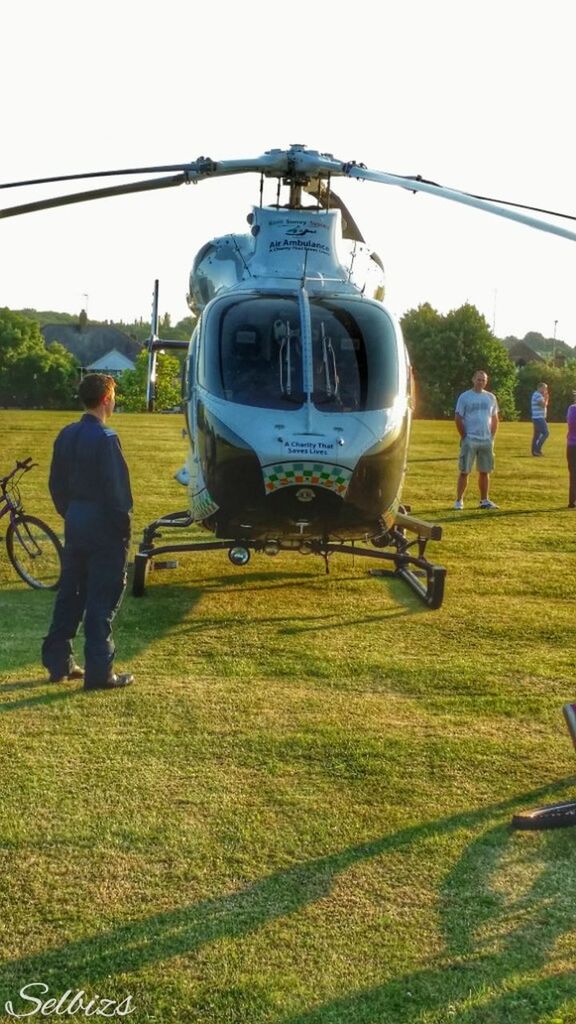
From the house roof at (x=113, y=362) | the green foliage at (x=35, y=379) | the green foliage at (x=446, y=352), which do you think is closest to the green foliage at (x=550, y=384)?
the green foliage at (x=446, y=352)

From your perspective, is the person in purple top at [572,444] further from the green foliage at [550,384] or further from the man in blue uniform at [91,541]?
the green foliage at [550,384]

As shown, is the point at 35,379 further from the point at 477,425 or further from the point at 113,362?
the point at 477,425

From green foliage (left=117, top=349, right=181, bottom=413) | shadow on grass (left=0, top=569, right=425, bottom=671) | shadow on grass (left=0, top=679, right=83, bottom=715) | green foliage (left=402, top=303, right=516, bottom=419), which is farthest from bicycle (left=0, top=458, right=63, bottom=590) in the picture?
green foliage (left=117, top=349, right=181, bottom=413)

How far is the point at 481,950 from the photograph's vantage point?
4.15 metres

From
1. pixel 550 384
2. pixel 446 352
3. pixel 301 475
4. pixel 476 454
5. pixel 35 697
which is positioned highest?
pixel 446 352

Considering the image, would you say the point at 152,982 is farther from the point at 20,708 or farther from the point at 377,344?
the point at 377,344

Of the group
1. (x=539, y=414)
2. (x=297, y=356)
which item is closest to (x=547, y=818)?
(x=297, y=356)

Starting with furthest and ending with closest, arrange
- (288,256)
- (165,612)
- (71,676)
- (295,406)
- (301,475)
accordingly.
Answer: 1. (288,256)
2. (165,612)
3. (295,406)
4. (301,475)
5. (71,676)

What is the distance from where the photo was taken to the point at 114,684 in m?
7.36

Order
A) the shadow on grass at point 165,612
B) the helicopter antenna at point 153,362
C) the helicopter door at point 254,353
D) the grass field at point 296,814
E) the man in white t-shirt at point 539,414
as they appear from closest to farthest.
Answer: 1. the grass field at point 296,814
2. the shadow on grass at point 165,612
3. the helicopter door at point 254,353
4. the helicopter antenna at point 153,362
5. the man in white t-shirt at point 539,414

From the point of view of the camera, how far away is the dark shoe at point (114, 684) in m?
7.30

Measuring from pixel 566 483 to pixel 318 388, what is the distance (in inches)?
566

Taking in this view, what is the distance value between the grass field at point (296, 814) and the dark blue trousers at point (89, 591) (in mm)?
225

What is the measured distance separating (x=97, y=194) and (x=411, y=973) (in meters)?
7.63
